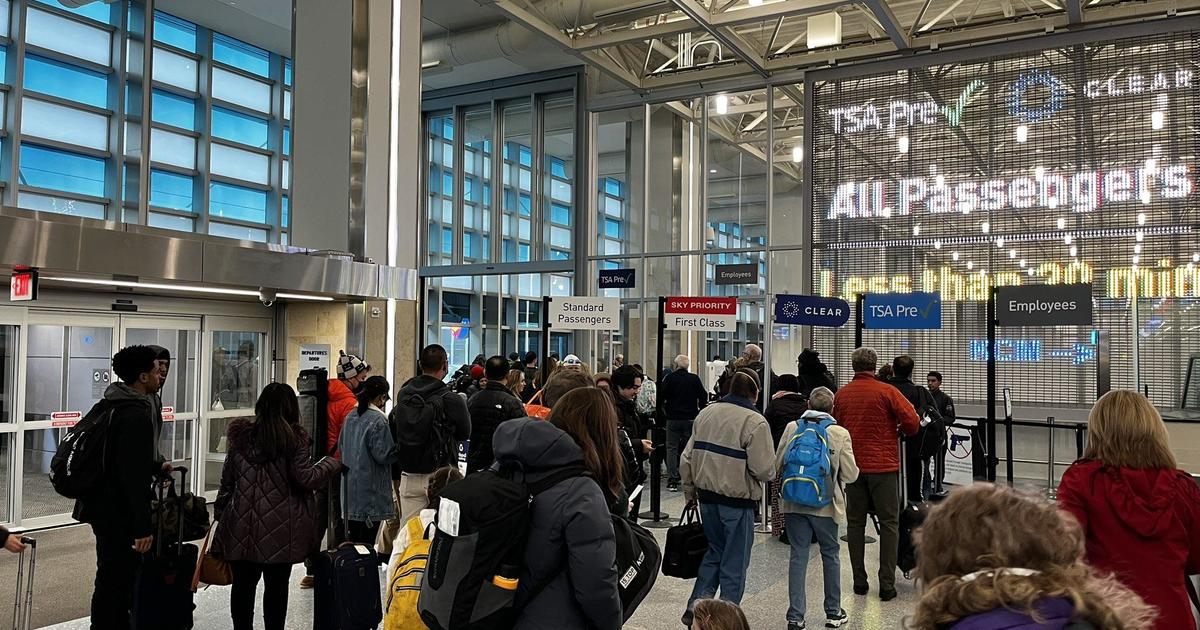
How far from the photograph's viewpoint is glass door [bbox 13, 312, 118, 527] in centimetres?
800

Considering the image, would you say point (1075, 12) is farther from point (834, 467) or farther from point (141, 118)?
point (141, 118)

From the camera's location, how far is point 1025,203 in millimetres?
11703

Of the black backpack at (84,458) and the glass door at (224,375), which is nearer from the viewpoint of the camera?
the black backpack at (84,458)

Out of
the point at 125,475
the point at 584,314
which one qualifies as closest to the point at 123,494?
the point at 125,475

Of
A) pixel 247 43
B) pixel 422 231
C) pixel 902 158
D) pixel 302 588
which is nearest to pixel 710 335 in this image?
pixel 902 158

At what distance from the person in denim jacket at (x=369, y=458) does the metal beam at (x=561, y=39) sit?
25.5ft

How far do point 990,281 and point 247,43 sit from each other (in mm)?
16116

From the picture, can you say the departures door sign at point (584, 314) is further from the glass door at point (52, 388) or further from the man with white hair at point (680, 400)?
the glass door at point (52, 388)

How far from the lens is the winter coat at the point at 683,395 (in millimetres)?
10453

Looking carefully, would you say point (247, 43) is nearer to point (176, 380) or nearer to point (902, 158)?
point (176, 380)

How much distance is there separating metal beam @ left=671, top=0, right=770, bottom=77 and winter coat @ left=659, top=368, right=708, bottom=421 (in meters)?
4.61

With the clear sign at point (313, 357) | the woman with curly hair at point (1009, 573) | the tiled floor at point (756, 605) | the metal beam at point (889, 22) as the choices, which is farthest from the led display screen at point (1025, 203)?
the woman with curly hair at point (1009, 573)

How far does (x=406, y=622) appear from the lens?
2.92 meters

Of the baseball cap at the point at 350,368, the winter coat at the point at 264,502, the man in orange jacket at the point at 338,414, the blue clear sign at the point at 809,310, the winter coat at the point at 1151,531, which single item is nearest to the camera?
the winter coat at the point at 1151,531
